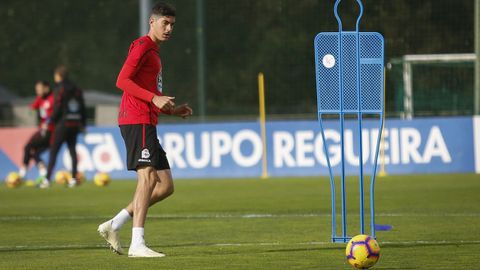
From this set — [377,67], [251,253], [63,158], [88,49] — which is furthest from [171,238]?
[88,49]

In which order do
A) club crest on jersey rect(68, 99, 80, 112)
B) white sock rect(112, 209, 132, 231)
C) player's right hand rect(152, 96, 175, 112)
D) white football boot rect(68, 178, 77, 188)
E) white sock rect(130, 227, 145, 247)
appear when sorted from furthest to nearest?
1. white football boot rect(68, 178, 77, 188)
2. club crest on jersey rect(68, 99, 80, 112)
3. white sock rect(112, 209, 132, 231)
4. white sock rect(130, 227, 145, 247)
5. player's right hand rect(152, 96, 175, 112)

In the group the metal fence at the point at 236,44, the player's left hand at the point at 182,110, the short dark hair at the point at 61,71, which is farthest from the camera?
the metal fence at the point at 236,44

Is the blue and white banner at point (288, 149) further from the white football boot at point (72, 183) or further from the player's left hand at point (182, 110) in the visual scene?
the player's left hand at point (182, 110)

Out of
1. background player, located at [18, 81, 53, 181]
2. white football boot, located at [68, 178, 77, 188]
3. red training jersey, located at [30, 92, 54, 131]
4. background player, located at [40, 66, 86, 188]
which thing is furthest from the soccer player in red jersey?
red training jersey, located at [30, 92, 54, 131]

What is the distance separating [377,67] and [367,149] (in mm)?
12915

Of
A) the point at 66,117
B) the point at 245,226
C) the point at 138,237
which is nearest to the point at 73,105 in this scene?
the point at 66,117

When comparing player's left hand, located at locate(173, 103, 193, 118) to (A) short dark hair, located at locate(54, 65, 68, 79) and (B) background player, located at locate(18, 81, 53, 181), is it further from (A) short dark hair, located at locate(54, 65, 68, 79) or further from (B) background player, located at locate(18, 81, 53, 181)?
(B) background player, located at locate(18, 81, 53, 181)

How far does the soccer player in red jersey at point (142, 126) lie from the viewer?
407 inches

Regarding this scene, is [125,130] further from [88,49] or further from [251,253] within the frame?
[88,49]

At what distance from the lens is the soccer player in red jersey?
10.3 m

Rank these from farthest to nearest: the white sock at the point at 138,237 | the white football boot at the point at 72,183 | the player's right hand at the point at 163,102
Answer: the white football boot at the point at 72,183 < the white sock at the point at 138,237 < the player's right hand at the point at 163,102

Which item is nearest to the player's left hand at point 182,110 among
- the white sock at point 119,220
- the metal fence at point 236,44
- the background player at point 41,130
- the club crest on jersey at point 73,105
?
the white sock at point 119,220

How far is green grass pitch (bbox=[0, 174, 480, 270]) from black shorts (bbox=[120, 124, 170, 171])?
0.87m

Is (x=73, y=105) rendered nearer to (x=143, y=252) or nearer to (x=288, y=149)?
(x=288, y=149)
